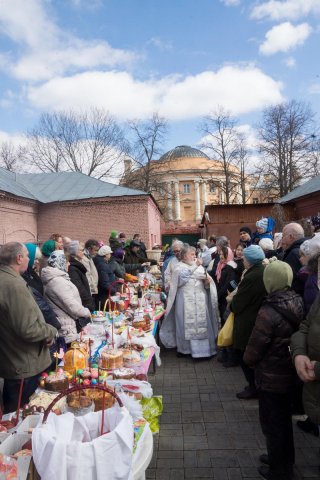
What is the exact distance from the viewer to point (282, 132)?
29.5 metres

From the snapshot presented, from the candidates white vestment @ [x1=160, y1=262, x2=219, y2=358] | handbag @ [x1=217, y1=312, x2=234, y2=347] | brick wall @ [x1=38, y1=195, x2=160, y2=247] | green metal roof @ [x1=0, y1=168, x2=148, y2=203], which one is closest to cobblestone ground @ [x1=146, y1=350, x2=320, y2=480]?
handbag @ [x1=217, y1=312, x2=234, y2=347]

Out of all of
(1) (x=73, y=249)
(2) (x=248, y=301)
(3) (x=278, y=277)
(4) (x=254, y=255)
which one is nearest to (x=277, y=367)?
(3) (x=278, y=277)

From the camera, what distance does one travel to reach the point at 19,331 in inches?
115

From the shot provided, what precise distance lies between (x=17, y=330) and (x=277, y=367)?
2085 millimetres

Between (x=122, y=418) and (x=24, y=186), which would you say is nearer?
(x=122, y=418)

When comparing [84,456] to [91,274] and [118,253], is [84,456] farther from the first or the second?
[118,253]

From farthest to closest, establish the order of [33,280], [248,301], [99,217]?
[99,217] → [248,301] → [33,280]

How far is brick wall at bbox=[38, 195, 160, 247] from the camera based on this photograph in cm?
2009

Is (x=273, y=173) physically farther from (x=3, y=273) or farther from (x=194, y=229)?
(x=3, y=273)

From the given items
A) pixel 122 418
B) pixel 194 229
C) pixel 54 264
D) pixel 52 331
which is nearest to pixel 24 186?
pixel 54 264

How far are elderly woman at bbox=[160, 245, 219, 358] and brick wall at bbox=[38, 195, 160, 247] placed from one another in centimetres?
1372

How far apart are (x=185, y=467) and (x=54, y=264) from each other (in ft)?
8.33

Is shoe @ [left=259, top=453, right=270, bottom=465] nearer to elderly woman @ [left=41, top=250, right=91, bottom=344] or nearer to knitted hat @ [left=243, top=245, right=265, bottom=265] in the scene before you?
knitted hat @ [left=243, top=245, right=265, bottom=265]

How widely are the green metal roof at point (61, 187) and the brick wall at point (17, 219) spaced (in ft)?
2.19
